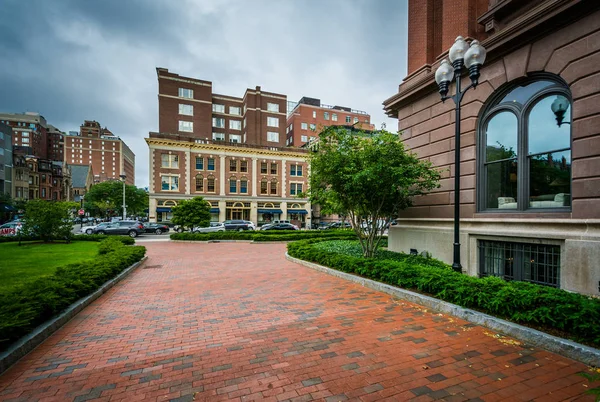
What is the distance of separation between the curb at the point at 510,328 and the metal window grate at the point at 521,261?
11.9ft

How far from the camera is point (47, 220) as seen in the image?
2002 cm

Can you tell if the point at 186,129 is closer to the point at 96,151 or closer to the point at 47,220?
the point at 47,220

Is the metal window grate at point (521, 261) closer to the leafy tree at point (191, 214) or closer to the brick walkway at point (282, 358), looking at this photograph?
the brick walkway at point (282, 358)

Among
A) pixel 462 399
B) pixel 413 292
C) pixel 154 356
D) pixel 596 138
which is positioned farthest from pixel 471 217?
pixel 154 356

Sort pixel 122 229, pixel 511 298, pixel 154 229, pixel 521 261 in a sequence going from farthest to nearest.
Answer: pixel 154 229 < pixel 122 229 < pixel 521 261 < pixel 511 298

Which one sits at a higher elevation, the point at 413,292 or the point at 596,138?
the point at 596,138

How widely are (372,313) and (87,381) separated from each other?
15.7 feet

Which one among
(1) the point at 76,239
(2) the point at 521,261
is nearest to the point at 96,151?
(1) the point at 76,239

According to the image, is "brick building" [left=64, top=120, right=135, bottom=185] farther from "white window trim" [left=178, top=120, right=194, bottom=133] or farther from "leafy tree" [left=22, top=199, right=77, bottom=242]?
"leafy tree" [left=22, top=199, right=77, bottom=242]

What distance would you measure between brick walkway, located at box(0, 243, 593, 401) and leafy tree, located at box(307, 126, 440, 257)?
4231mm

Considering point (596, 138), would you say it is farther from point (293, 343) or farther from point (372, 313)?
point (293, 343)

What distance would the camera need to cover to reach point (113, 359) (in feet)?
13.8

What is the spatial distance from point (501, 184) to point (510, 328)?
5.67 metres

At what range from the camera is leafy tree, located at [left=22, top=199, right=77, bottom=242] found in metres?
19.8
